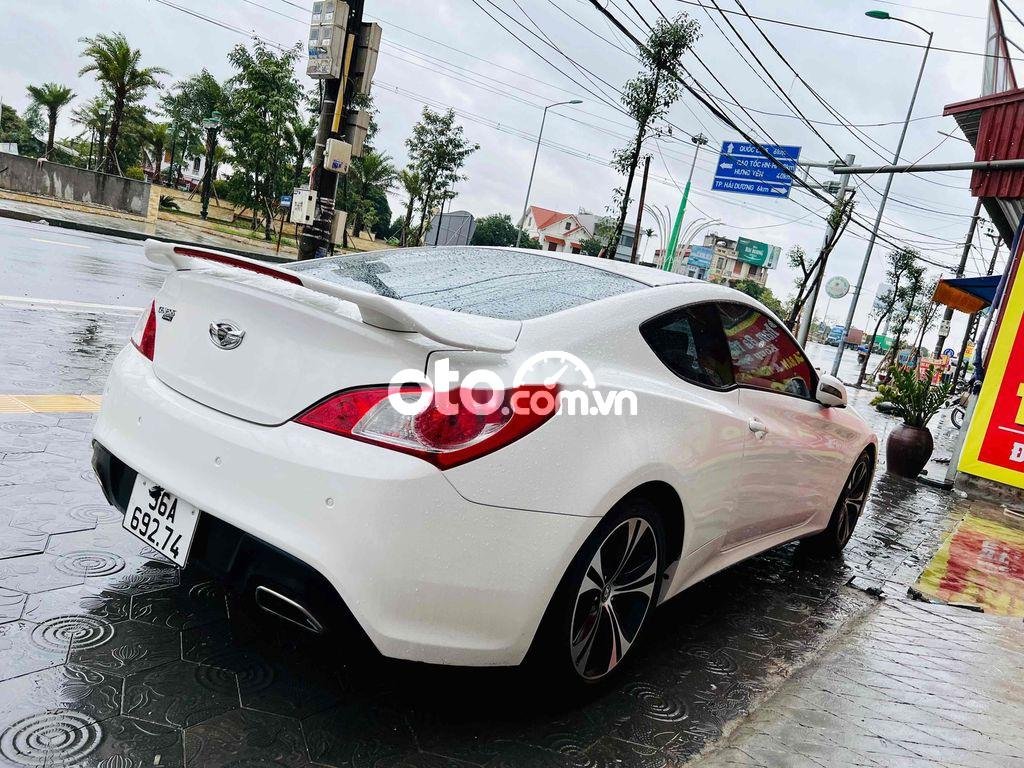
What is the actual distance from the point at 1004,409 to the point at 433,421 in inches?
338

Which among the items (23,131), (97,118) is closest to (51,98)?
(97,118)

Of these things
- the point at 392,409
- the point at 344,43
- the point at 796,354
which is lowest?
the point at 392,409

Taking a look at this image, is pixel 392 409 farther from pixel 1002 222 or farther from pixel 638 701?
pixel 1002 222

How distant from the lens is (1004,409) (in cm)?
858

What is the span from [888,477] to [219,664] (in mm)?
9186

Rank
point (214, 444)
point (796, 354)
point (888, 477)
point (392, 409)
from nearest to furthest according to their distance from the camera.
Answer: point (392, 409) → point (214, 444) → point (796, 354) → point (888, 477)

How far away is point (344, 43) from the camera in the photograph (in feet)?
28.8

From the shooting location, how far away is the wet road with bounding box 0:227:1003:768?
207cm

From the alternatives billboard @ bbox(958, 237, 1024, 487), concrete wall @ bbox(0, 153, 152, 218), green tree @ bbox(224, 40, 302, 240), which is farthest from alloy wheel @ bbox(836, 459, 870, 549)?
green tree @ bbox(224, 40, 302, 240)

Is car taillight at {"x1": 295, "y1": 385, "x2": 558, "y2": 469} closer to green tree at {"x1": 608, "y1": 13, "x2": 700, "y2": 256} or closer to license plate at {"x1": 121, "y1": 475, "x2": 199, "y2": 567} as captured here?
license plate at {"x1": 121, "y1": 475, "x2": 199, "y2": 567}

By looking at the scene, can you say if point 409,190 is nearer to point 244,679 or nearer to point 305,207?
point 305,207

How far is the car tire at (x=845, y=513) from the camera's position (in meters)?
4.81

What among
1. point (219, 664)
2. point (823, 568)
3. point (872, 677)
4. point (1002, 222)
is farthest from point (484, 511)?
point (1002, 222)

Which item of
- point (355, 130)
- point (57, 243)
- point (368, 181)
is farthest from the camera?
point (368, 181)
